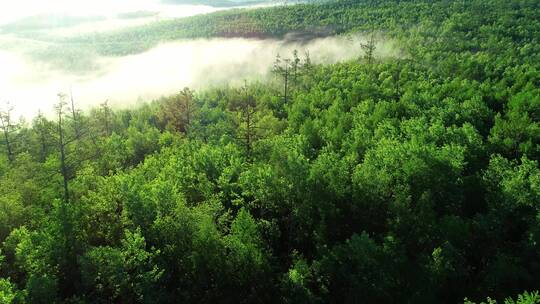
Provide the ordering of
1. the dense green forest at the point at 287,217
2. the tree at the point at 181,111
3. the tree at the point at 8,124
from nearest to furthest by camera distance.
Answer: the dense green forest at the point at 287,217 < the tree at the point at 8,124 < the tree at the point at 181,111

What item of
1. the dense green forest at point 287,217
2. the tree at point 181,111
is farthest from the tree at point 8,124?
the tree at point 181,111

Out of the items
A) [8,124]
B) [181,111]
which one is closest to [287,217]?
[181,111]

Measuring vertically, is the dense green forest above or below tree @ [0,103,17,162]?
below

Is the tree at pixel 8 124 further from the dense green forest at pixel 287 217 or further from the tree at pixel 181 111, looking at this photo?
the tree at pixel 181 111

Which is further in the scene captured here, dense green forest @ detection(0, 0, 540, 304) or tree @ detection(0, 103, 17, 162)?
tree @ detection(0, 103, 17, 162)

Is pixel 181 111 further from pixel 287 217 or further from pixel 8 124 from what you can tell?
pixel 287 217

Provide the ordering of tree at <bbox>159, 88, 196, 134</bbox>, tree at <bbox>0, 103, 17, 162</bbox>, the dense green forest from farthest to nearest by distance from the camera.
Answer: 1. tree at <bbox>159, 88, 196, 134</bbox>
2. tree at <bbox>0, 103, 17, 162</bbox>
3. the dense green forest

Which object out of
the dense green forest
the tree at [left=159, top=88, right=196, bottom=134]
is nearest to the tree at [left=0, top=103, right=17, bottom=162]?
the dense green forest

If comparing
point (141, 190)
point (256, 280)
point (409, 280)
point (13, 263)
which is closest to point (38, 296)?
point (13, 263)

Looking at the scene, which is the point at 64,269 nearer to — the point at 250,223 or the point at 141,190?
the point at 141,190

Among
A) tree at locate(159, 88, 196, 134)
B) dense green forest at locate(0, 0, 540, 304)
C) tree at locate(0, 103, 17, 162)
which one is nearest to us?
dense green forest at locate(0, 0, 540, 304)

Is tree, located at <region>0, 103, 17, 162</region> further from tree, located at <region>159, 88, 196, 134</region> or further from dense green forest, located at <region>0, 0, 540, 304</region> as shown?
tree, located at <region>159, 88, 196, 134</region>
